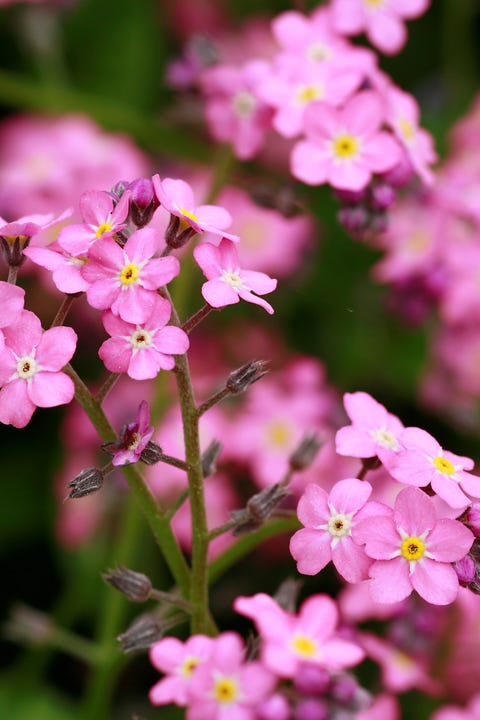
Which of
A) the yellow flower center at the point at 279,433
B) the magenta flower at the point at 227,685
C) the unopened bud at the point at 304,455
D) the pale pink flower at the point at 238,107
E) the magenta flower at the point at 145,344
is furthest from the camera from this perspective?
the yellow flower center at the point at 279,433

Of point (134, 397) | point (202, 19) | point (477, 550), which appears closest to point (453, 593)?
point (477, 550)

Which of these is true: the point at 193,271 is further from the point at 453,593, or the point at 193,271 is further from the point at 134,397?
the point at 453,593

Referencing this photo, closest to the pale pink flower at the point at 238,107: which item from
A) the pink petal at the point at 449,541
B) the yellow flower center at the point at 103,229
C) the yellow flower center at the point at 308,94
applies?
the yellow flower center at the point at 308,94

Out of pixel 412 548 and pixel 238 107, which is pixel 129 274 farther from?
pixel 238 107

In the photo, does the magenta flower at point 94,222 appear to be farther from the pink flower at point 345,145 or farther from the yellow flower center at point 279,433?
the yellow flower center at point 279,433

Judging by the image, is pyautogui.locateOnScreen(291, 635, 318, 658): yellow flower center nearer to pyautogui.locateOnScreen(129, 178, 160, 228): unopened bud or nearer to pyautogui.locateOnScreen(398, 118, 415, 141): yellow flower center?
pyautogui.locateOnScreen(129, 178, 160, 228): unopened bud
